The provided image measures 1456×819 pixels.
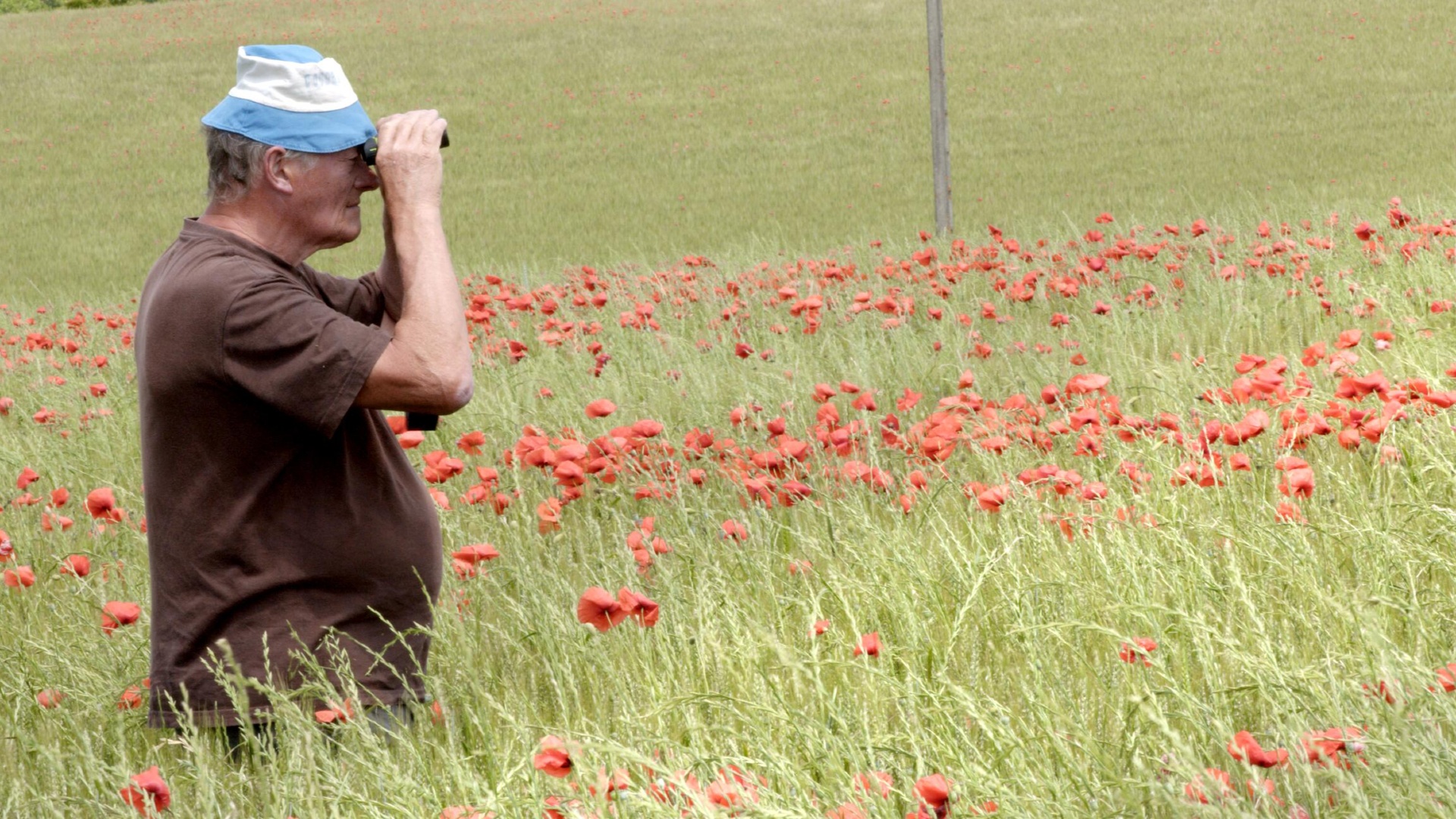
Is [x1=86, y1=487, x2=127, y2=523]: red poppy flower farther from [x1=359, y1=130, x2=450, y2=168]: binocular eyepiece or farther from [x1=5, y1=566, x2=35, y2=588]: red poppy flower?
[x1=359, y1=130, x2=450, y2=168]: binocular eyepiece

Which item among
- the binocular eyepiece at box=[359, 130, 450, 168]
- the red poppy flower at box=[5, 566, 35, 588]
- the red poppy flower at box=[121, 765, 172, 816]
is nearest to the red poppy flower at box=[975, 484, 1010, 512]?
the binocular eyepiece at box=[359, 130, 450, 168]

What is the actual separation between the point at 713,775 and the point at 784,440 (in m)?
1.26

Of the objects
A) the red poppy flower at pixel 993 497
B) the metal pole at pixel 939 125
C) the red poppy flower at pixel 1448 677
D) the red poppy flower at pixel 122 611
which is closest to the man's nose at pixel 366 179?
the red poppy flower at pixel 122 611

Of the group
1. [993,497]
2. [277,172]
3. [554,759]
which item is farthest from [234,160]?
[993,497]

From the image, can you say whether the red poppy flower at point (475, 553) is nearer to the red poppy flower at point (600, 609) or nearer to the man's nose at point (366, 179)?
the red poppy flower at point (600, 609)

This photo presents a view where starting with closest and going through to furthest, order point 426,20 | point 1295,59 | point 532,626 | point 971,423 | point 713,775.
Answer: point 713,775 < point 532,626 < point 971,423 < point 1295,59 < point 426,20

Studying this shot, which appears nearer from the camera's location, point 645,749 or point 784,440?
point 645,749

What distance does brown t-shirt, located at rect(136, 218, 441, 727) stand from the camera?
79.7 inches

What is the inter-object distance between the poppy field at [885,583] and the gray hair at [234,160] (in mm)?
688

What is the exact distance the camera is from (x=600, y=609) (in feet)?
6.07

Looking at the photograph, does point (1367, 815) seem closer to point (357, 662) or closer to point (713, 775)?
point (713, 775)

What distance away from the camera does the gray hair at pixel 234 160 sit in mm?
2217

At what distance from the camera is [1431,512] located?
7.54ft

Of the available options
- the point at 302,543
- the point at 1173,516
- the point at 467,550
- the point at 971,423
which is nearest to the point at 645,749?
the point at 467,550
